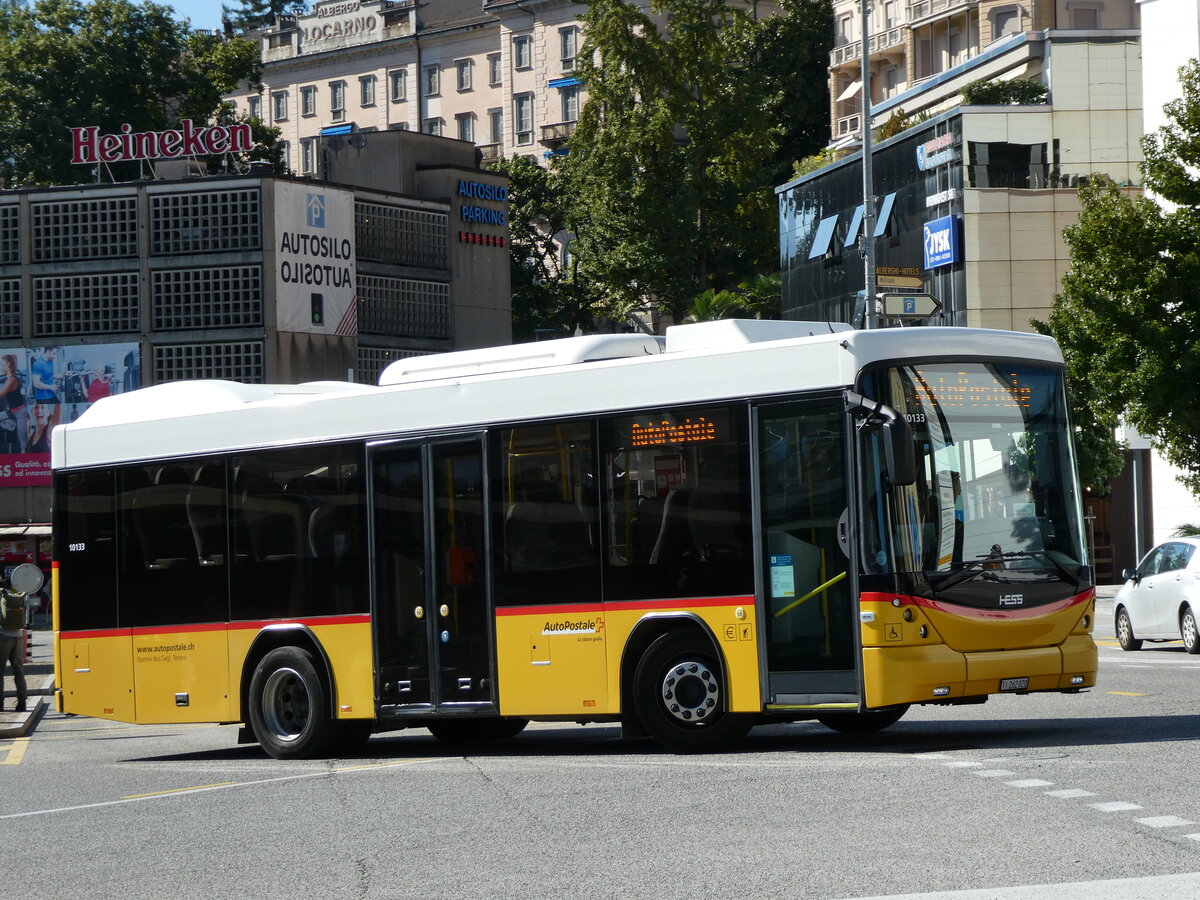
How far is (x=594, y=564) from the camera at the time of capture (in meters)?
13.5

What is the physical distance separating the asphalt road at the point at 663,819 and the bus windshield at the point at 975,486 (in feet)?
4.25

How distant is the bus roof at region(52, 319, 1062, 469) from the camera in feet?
41.7

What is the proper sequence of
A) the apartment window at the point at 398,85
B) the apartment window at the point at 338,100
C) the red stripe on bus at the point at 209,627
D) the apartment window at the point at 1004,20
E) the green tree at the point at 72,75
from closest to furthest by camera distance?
the red stripe on bus at the point at 209,627
the green tree at the point at 72,75
the apartment window at the point at 1004,20
the apartment window at the point at 398,85
the apartment window at the point at 338,100

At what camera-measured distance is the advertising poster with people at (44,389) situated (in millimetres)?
53844

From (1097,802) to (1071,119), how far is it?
4818cm

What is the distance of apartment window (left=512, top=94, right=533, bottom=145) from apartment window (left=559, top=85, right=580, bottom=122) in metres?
2.80

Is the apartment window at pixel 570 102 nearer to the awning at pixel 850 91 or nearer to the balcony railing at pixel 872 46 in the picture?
the balcony railing at pixel 872 46

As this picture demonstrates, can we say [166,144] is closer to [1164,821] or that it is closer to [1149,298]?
[1149,298]

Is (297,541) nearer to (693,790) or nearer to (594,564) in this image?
(594,564)

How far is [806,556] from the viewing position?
12500 mm

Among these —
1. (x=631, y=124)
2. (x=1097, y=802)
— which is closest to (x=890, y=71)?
(x=631, y=124)

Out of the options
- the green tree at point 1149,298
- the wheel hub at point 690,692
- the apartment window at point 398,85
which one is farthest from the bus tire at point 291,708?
the apartment window at point 398,85

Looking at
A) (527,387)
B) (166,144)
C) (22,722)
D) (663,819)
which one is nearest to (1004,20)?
(166,144)

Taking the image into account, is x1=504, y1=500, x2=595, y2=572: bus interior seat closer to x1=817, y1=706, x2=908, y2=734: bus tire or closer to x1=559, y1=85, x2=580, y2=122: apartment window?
x1=817, y1=706, x2=908, y2=734: bus tire
